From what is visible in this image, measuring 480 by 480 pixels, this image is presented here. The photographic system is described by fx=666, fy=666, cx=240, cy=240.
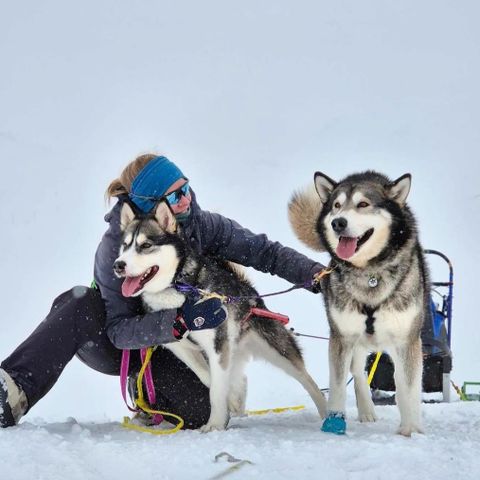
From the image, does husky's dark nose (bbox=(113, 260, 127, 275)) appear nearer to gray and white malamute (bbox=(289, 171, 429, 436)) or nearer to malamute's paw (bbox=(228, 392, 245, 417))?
gray and white malamute (bbox=(289, 171, 429, 436))

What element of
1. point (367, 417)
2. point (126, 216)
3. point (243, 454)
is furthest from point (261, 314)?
point (243, 454)

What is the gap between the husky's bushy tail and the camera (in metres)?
2.66

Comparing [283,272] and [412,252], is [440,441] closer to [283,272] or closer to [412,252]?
[412,252]

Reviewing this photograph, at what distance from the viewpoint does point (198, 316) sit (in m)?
2.24

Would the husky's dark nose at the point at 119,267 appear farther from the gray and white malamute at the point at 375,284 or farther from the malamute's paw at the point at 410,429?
the malamute's paw at the point at 410,429

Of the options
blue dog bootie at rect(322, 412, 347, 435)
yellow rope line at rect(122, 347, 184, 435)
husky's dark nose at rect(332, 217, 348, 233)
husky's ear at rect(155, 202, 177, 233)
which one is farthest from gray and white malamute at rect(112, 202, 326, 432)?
husky's dark nose at rect(332, 217, 348, 233)

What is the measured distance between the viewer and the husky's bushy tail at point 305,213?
2663mm

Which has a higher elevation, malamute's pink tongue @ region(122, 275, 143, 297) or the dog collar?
the dog collar

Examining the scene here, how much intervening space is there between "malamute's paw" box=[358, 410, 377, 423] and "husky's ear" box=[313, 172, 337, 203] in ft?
2.67

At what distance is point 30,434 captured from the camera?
1802 mm

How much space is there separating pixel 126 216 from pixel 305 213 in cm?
73

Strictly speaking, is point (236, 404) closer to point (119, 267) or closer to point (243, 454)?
point (119, 267)

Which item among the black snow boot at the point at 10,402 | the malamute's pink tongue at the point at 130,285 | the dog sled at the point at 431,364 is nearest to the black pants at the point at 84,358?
the black snow boot at the point at 10,402

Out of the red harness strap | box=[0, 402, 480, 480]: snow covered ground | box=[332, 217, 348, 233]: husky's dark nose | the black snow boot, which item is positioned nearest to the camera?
box=[0, 402, 480, 480]: snow covered ground
